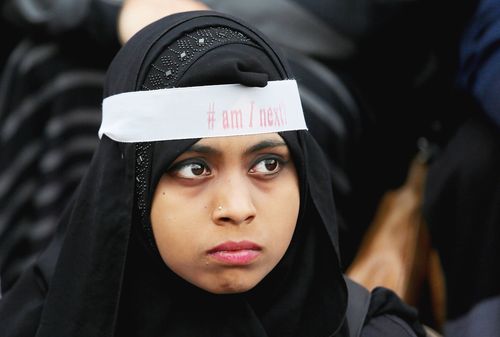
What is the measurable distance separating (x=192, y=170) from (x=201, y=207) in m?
0.08

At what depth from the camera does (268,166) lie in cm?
199

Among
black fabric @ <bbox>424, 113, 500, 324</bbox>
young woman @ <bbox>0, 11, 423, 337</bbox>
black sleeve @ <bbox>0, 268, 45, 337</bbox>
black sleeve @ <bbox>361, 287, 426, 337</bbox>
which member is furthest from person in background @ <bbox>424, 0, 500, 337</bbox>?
black sleeve @ <bbox>0, 268, 45, 337</bbox>

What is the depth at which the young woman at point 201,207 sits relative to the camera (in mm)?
1937

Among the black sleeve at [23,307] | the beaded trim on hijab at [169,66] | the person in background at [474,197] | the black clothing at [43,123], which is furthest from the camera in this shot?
the black clothing at [43,123]

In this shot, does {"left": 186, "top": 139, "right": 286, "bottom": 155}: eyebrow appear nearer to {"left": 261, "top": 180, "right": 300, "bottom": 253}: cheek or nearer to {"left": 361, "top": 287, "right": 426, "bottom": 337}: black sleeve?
{"left": 261, "top": 180, "right": 300, "bottom": 253}: cheek

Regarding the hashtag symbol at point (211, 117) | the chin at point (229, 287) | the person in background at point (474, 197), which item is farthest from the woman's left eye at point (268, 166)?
the person in background at point (474, 197)

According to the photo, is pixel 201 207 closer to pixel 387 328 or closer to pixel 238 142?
pixel 238 142

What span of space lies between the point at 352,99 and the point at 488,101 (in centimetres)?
54

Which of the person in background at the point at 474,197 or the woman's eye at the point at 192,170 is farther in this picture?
the person in background at the point at 474,197

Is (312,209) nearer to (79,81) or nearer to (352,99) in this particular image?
(352,99)

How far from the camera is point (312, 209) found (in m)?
2.17

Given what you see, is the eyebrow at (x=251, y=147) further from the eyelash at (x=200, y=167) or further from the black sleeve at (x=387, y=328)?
the black sleeve at (x=387, y=328)

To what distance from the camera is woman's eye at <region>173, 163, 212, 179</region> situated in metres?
1.94

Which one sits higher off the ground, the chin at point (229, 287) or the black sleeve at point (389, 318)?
the chin at point (229, 287)
